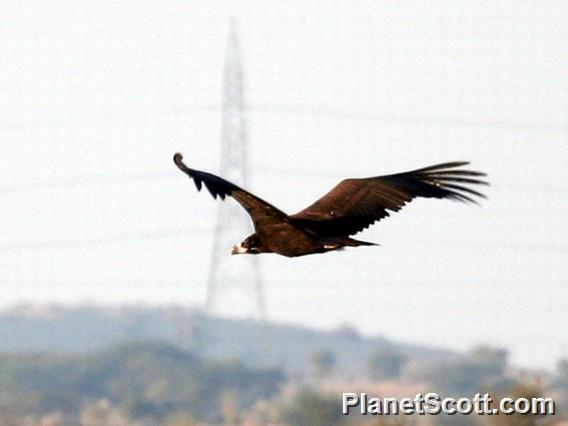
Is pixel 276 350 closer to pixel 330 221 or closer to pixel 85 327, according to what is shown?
pixel 85 327

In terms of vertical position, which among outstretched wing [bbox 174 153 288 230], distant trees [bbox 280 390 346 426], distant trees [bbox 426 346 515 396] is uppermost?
outstretched wing [bbox 174 153 288 230]

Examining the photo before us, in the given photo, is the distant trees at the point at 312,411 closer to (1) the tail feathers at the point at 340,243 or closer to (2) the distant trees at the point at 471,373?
(2) the distant trees at the point at 471,373

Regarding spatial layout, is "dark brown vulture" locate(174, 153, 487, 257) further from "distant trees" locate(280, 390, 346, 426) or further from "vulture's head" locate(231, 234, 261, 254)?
"distant trees" locate(280, 390, 346, 426)

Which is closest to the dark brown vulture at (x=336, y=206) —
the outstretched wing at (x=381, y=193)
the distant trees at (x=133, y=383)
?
the outstretched wing at (x=381, y=193)

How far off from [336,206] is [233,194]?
110 centimetres

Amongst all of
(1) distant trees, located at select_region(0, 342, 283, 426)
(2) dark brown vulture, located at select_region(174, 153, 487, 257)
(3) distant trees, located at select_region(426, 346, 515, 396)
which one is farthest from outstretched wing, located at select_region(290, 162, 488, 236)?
(1) distant trees, located at select_region(0, 342, 283, 426)

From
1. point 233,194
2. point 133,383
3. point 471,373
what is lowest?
point 133,383

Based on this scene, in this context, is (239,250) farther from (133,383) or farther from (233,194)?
(133,383)

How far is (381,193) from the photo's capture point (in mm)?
12477

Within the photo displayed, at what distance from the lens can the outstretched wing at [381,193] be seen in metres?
12.2

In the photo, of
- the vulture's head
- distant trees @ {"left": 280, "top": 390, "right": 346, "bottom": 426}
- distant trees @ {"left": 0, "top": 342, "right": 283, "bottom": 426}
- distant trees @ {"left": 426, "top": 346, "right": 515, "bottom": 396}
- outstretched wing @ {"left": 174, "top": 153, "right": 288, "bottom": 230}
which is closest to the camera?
outstretched wing @ {"left": 174, "top": 153, "right": 288, "bottom": 230}

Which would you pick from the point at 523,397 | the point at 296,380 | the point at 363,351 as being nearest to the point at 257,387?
the point at 296,380

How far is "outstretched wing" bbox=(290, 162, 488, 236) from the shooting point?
12242 millimetres

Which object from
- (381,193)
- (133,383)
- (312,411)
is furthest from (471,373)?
(381,193)
